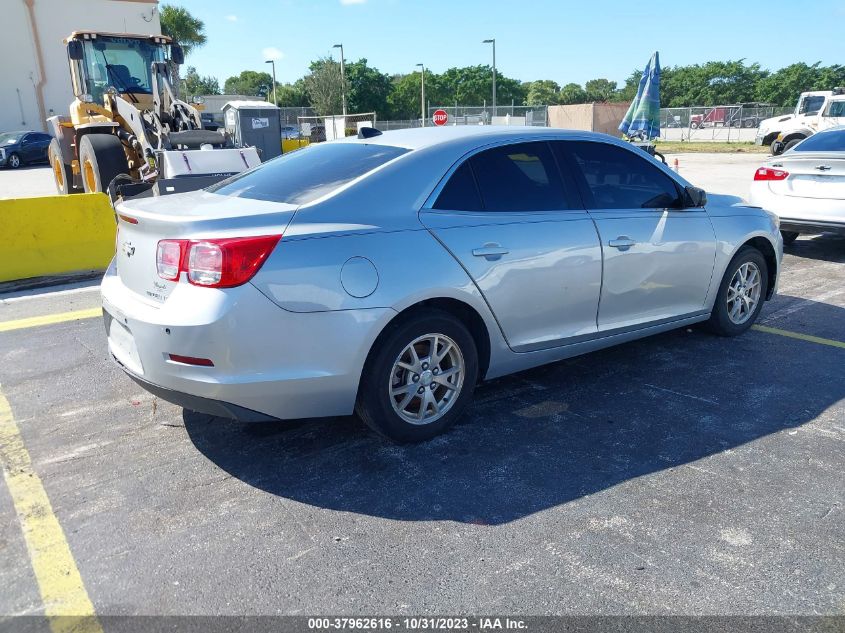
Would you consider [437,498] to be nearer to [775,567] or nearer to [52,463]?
[775,567]

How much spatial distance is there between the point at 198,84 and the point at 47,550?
3336 inches

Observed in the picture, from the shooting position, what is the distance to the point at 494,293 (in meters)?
3.77

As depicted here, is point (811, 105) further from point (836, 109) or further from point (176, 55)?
point (176, 55)

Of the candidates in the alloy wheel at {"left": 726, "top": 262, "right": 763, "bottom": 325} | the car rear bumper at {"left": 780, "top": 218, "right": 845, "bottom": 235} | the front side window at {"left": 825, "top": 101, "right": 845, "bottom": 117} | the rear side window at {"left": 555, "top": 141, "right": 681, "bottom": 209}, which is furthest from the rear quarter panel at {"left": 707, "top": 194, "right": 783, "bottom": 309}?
the front side window at {"left": 825, "top": 101, "right": 845, "bottom": 117}

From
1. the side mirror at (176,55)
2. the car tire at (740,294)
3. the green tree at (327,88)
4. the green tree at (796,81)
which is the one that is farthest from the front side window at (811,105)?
the green tree at (796,81)

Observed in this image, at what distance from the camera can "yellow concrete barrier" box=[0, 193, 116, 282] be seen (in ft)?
24.0

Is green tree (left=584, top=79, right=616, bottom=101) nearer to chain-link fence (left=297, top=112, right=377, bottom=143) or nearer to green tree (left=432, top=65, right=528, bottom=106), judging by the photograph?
green tree (left=432, top=65, right=528, bottom=106)

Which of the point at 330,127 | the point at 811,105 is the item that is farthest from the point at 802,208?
the point at 330,127

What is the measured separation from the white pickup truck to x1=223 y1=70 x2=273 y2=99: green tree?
315 feet

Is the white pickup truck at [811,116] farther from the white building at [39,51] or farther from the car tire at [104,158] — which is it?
the white building at [39,51]

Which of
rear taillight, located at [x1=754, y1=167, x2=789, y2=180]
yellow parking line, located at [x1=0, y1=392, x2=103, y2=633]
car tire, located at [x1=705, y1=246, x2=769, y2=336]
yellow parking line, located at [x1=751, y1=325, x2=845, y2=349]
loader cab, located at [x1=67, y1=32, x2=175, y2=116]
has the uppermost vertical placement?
loader cab, located at [x1=67, y1=32, x2=175, y2=116]

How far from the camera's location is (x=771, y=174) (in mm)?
8602

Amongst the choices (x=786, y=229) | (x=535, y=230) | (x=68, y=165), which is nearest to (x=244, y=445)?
(x=535, y=230)

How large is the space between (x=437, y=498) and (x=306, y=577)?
0.76 meters
